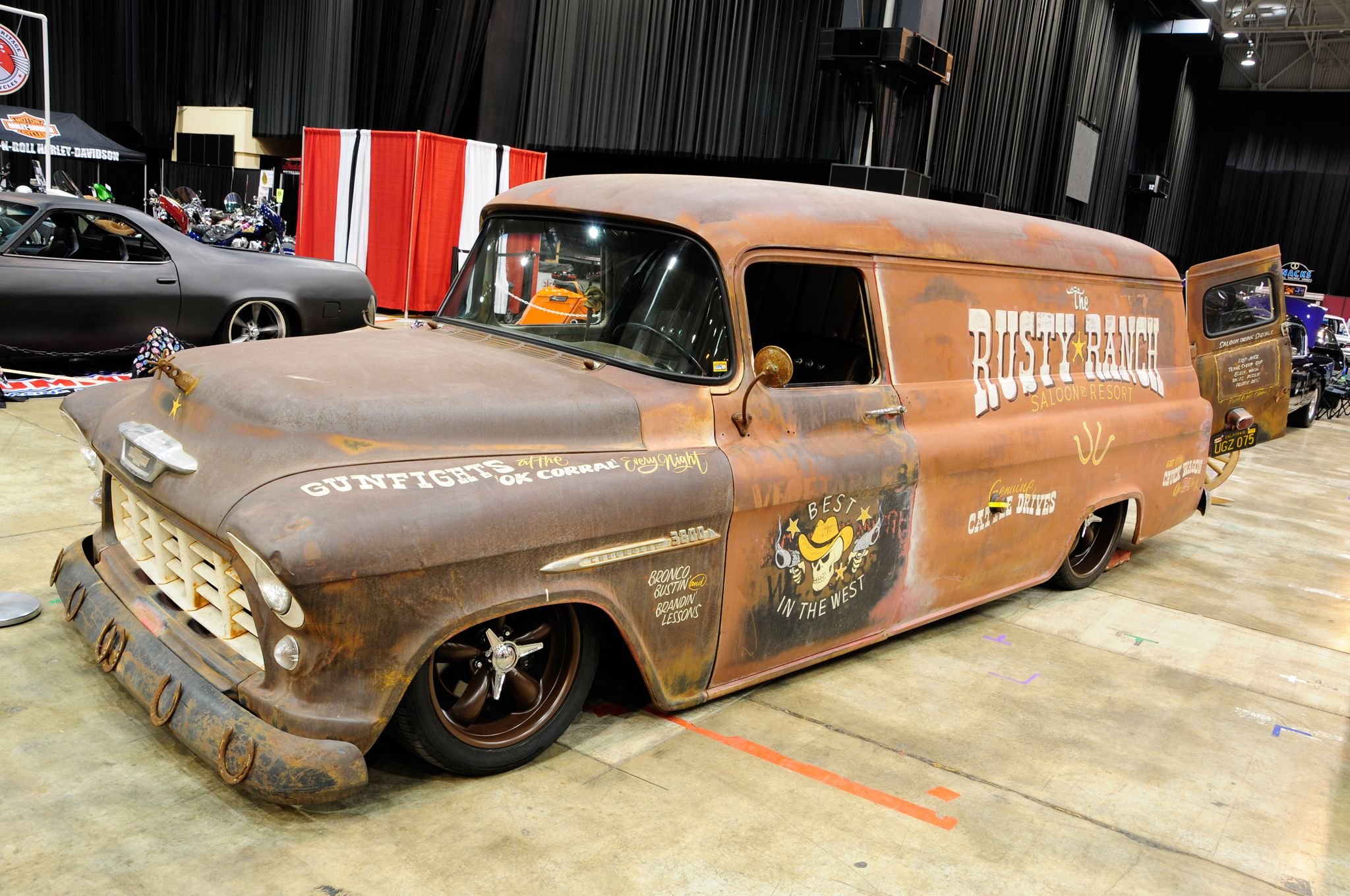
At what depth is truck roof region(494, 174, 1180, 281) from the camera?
3.61 meters

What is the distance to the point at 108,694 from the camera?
10.8 feet

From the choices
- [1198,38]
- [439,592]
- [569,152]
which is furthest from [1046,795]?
[1198,38]

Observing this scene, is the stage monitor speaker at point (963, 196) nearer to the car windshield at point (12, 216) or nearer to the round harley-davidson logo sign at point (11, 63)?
the round harley-davidson logo sign at point (11, 63)

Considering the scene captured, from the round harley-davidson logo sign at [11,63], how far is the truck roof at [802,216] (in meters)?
10.0

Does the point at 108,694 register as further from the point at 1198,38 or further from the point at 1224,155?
the point at 1224,155

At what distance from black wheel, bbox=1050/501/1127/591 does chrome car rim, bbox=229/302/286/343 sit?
6649 millimetres

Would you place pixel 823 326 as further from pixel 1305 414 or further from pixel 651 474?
pixel 1305 414

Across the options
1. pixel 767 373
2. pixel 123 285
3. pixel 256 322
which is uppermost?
pixel 767 373

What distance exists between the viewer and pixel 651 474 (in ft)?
10.5

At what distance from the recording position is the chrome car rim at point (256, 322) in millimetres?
8672

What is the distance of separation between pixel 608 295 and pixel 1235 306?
18.3 feet

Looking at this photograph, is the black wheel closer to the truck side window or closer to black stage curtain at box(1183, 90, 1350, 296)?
the truck side window

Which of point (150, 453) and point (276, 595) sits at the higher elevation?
point (150, 453)

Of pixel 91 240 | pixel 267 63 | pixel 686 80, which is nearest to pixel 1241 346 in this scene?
pixel 91 240
